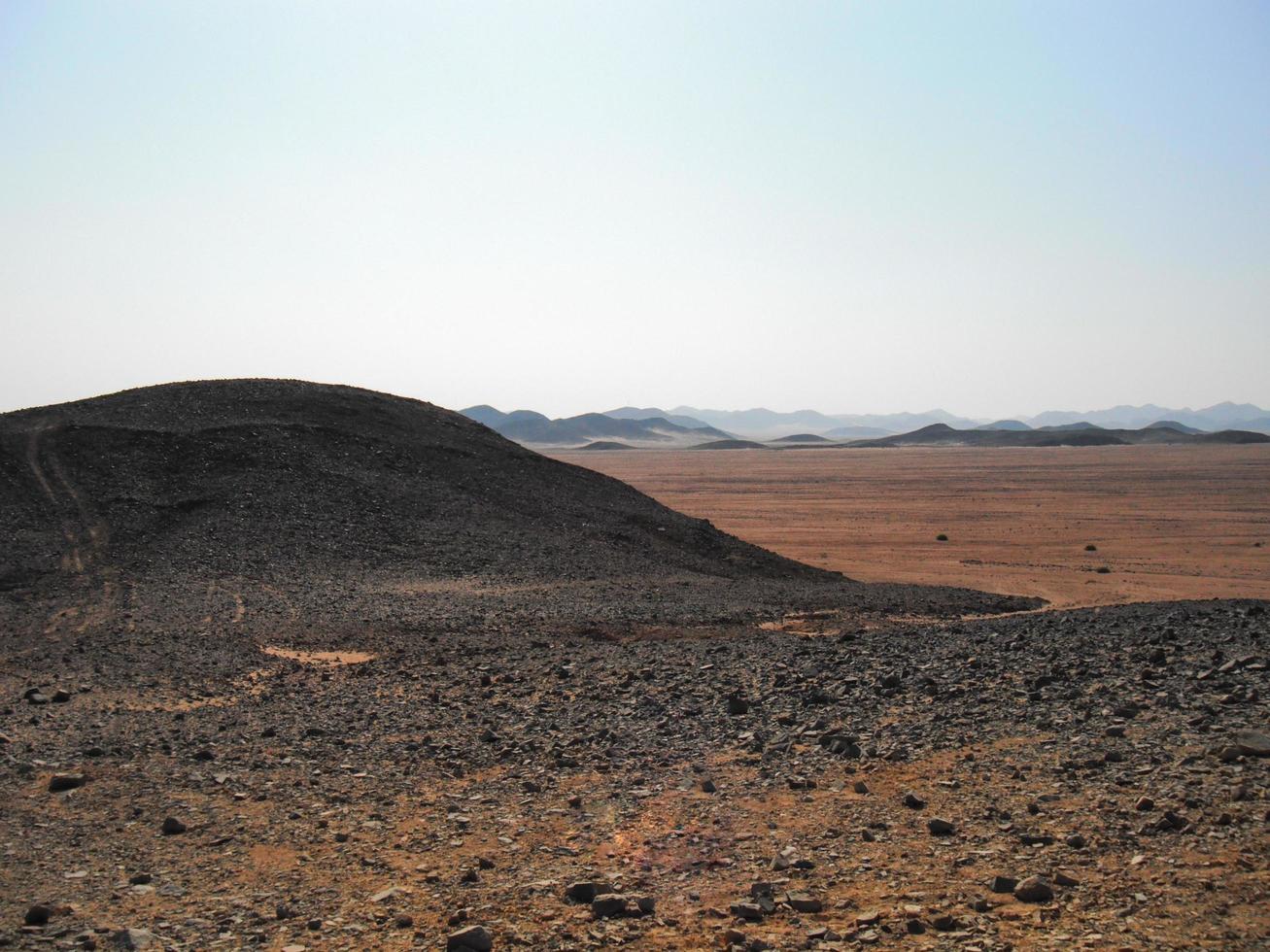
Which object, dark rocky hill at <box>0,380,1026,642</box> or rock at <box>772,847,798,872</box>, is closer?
rock at <box>772,847,798,872</box>

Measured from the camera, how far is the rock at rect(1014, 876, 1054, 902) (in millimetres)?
5547

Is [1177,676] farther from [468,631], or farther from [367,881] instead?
[468,631]

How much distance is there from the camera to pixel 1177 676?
9195 millimetres

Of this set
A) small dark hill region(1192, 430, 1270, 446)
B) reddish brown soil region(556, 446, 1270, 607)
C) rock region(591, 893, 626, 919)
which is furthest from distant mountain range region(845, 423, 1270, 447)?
rock region(591, 893, 626, 919)

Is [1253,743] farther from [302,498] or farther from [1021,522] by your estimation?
[1021,522]

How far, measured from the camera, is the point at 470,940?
17.6 feet

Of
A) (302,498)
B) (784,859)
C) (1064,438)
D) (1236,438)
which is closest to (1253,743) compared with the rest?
(784,859)

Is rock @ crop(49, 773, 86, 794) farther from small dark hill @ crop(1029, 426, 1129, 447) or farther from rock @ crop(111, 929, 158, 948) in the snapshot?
small dark hill @ crop(1029, 426, 1129, 447)

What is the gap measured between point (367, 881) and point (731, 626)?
424 inches

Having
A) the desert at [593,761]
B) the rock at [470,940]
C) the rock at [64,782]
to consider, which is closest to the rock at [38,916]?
the desert at [593,761]

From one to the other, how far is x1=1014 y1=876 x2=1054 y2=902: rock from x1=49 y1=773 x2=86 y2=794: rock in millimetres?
6865

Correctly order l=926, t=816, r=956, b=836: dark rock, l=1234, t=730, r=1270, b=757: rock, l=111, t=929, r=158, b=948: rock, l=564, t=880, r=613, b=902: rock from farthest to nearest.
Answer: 1. l=1234, t=730, r=1270, b=757: rock
2. l=926, t=816, r=956, b=836: dark rock
3. l=564, t=880, r=613, b=902: rock
4. l=111, t=929, r=158, b=948: rock

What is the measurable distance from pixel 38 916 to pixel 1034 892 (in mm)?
5354

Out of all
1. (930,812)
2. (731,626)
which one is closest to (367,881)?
(930,812)
